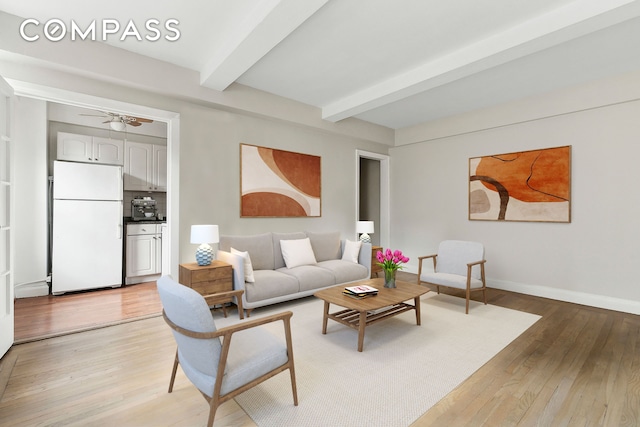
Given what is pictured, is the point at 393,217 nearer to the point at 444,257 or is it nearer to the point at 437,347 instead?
the point at 444,257

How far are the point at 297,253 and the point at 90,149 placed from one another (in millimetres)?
3710

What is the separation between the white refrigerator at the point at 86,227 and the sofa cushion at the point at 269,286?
2.49 meters

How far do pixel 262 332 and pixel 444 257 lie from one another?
10.4 ft

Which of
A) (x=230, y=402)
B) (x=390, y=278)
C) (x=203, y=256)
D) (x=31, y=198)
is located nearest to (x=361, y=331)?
(x=390, y=278)

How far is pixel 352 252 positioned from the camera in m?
4.79

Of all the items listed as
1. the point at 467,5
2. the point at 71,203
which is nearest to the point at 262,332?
the point at 467,5

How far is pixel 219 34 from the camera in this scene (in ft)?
9.84

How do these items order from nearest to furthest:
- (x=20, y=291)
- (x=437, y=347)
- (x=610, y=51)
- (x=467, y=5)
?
(x=467, y=5), (x=437, y=347), (x=610, y=51), (x=20, y=291)

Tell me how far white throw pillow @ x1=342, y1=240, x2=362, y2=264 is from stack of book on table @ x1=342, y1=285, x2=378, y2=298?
5.11 feet

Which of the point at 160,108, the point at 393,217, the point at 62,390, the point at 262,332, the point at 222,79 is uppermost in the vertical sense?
the point at 222,79

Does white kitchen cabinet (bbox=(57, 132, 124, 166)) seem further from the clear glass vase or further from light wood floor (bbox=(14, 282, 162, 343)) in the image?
the clear glass vase

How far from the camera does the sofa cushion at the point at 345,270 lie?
427cm

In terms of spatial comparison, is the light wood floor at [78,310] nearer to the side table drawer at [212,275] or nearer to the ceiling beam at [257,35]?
the side table drawer at [212,275]

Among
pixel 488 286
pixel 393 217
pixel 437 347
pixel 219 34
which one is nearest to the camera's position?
pixel 437 347
